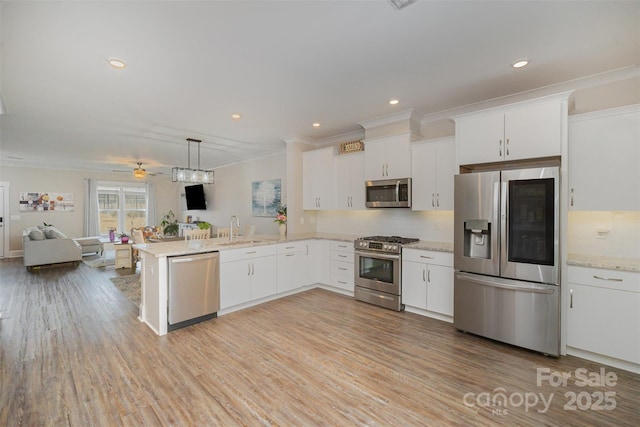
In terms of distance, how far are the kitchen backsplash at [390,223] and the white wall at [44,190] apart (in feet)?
27.6

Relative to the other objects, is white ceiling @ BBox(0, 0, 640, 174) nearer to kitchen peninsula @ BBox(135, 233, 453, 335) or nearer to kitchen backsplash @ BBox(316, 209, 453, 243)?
kitchen backsplash @ BBox(316, 209, 453, 243)

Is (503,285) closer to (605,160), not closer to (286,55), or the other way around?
(605,160)

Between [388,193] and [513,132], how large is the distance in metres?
1.67

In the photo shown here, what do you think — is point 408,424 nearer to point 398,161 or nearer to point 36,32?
point 398,161

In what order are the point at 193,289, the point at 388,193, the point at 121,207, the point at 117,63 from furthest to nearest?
the point at 121,207
the point at 388,193
the point at 193,289
the point at 117,63

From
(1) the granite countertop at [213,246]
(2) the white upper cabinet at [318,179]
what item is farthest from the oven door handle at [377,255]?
(2) the white upper cabinet at [318,179]

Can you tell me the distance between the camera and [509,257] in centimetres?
285

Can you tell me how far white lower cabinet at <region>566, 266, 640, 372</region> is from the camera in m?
2.40

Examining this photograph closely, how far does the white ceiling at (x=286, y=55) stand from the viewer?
1.93 metres

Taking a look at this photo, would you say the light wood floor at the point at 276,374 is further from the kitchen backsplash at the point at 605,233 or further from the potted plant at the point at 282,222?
the potted plant at the point at 282,222

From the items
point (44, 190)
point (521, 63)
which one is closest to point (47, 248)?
point (44, 190)

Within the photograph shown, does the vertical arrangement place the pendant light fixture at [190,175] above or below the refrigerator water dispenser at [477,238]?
above

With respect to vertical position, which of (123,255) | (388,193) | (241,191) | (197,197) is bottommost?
(123,255)

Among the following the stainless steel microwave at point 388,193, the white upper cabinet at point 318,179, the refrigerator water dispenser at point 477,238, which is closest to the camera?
the refrigerator water dispenser at point 477,238
